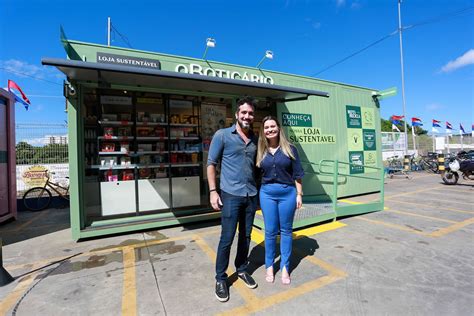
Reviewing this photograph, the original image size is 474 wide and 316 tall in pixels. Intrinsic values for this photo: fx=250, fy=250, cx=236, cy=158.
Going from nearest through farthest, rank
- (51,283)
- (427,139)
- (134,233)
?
(51,283), (134,233), (427,139)

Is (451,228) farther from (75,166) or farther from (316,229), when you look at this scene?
(75,166)

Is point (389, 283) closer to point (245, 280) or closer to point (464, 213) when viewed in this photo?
point (245, 280)

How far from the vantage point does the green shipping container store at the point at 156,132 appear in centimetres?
423

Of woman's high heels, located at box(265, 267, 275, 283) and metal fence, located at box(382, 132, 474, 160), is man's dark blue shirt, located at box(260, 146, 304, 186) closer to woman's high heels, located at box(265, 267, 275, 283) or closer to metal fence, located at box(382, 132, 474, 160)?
woman's high heels, located at box(265, 267, 275, 283)

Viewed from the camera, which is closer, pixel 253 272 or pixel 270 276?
pixel 270 276

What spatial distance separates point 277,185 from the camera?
8.59ft

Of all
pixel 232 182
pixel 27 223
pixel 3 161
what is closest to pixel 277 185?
pixel 232 182

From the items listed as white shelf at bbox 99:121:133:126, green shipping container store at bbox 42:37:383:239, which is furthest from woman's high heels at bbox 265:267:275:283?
white shelf at bbox 99:121:133:126

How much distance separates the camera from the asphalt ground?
236 cm

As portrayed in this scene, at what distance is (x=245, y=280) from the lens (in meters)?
2.67

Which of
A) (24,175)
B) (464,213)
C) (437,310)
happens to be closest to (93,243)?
(437,310)

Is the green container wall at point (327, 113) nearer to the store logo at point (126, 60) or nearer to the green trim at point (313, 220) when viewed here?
the store logo at point (126, 60)

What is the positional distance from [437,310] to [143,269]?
10.2 feet

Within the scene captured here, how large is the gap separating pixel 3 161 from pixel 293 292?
6.67 metres
